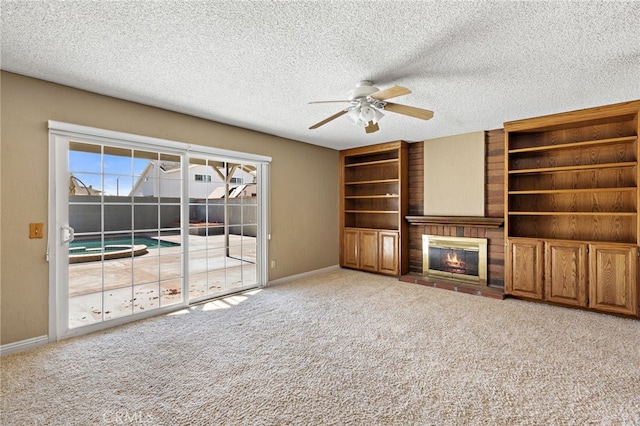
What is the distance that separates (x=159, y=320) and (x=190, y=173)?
1.82 meters

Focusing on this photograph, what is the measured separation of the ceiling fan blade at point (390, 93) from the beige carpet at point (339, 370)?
7.13ft

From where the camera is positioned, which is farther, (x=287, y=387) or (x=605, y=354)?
(x=605, y=354)

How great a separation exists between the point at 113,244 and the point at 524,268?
5.09m

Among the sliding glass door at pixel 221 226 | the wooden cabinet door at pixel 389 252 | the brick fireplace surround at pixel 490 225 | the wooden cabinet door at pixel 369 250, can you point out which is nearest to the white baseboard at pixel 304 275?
the sliding glass door at pixel 221 226

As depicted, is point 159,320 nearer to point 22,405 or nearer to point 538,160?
point 22,405

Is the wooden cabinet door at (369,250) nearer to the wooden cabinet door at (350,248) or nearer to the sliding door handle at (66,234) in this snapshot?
the wooden cabinet door at (350,248)

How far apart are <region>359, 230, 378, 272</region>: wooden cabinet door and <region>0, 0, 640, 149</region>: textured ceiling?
2858mm

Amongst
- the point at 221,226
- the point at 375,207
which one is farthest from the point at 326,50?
the point at 375,207

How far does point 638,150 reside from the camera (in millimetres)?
3469

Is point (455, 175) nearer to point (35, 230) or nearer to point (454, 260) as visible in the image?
point (454, 260)

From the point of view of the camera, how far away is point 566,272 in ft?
12.7

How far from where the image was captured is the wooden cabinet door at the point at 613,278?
346cm

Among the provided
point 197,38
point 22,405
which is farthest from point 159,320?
point 197,38

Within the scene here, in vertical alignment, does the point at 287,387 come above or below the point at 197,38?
below
